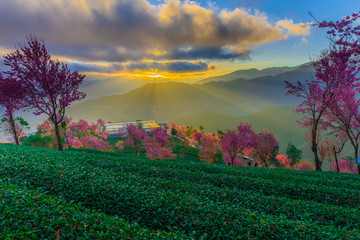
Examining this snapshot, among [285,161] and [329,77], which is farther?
[285,161]

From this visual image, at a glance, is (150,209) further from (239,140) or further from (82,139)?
(82,139)

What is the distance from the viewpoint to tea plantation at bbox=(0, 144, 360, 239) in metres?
5.67

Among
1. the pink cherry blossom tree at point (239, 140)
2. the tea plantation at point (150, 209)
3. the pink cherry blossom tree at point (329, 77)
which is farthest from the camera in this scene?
the pink cherry blossom tree at point (239, 140)

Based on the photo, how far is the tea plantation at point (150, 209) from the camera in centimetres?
567

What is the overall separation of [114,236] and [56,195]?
4262mm

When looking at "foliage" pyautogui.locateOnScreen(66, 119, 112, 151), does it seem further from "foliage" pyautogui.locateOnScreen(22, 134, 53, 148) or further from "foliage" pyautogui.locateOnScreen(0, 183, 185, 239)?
"foliage" pyautogui.locateOnScreen(0, 183, 185, 239)

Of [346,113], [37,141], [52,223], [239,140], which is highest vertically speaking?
[346,113]

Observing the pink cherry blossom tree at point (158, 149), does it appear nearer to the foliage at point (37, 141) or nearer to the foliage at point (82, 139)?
the foliage at point (82, 139)

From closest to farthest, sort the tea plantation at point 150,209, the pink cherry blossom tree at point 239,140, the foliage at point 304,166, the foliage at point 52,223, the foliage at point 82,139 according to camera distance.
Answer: the foliage at point 52,223
the tea plantation at point 150,209
the pink cherry blossom tree at point 239,140
the foliage at point 304,166
the foliage at point 82,139

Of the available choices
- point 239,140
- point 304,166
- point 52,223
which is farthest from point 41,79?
point 304,166

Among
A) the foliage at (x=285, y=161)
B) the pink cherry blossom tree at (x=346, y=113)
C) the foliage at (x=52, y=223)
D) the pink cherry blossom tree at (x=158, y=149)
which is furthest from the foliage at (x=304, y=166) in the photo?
the foliage at (x=52, y=223)

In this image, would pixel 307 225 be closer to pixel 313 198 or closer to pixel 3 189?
pixel 313 198

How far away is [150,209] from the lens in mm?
7516

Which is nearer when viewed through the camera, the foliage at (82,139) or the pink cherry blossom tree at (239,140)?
the pink cherry blossom tree at (239,140)
